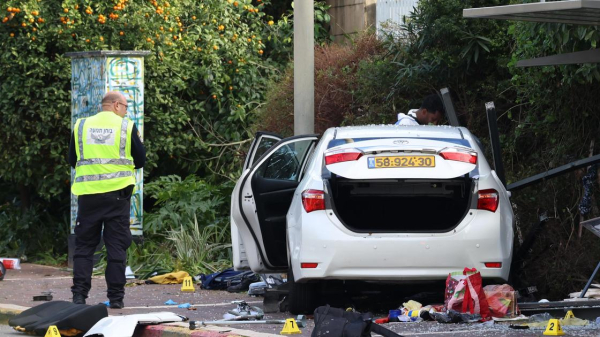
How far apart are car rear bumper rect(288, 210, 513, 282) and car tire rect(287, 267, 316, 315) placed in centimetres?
39

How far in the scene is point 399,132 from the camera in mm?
9250

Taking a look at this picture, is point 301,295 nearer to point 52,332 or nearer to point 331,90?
point 52,332

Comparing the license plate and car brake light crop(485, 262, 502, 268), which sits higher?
the license plate

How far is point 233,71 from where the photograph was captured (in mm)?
15977

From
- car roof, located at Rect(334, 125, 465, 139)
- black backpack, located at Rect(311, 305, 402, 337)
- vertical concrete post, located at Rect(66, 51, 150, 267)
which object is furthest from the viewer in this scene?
vertical concrete post, located at Rect(66, 51, 150, 267)

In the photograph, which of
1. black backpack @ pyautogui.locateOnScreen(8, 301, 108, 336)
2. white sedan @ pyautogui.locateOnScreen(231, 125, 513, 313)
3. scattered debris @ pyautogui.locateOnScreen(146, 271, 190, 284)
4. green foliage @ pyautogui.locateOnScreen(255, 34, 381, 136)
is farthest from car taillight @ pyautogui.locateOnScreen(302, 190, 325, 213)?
green foliage @ pyautogui.locateOnScreen(255, 34, 381, 136)

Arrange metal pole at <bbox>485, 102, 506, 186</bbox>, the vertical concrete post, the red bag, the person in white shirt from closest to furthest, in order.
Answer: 1. the red bag
2. metal pole at <bbox>485, 102, 506, 186</bbox>
3. the person in white shirt
4. the vertical concrete post

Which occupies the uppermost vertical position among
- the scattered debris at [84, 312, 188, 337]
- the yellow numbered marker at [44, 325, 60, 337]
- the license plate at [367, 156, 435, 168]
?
the license plate at [367, 156, 435, 168]

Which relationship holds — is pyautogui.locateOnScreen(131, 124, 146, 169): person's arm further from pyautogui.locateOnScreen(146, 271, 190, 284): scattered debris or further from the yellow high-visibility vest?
pyautogui.locateOnScreen(146, 271, 190, 284): scattered debris

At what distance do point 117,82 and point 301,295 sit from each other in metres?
5.27

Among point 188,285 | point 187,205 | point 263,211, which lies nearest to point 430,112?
point 263,211

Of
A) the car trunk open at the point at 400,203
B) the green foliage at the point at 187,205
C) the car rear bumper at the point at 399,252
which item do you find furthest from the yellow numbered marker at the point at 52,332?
the green foliage at the point at 187,205

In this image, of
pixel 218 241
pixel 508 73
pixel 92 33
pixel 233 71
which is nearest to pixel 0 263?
pixel 218 241

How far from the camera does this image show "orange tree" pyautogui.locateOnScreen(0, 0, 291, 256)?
1448 cm
